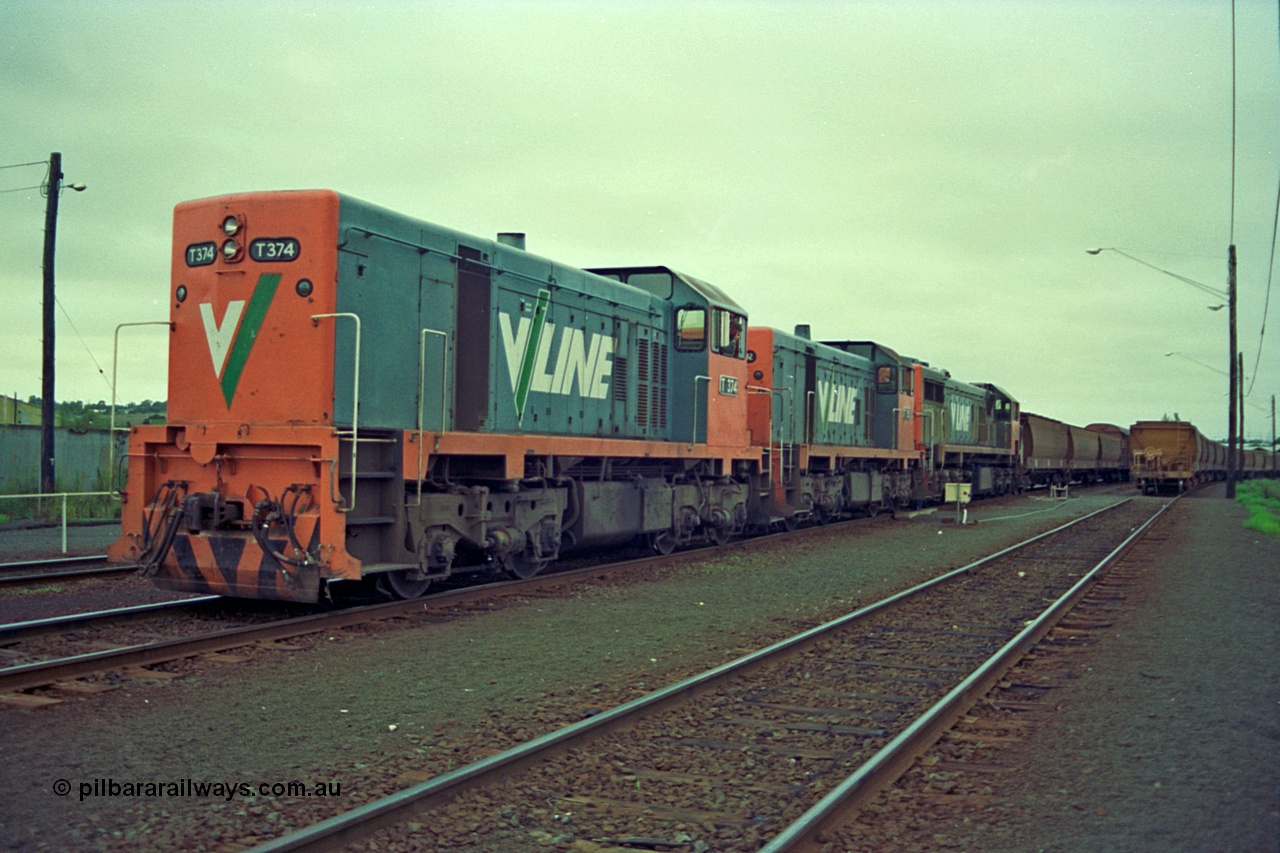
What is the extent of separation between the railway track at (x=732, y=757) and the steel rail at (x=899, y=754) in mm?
11

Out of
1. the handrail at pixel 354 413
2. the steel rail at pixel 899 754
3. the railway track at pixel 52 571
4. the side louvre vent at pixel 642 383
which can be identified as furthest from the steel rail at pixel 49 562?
the steel rail at pixel 899 754

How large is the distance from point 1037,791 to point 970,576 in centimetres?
841

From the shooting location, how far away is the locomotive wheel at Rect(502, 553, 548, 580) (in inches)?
434

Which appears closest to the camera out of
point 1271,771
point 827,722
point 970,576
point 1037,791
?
point 1037,791

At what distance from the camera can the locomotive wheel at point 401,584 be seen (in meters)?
9.17

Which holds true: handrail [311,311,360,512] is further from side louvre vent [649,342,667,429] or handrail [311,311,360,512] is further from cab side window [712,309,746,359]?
cab side window [712,309,746,359]

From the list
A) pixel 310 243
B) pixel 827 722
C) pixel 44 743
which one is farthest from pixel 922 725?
pixel 310 243

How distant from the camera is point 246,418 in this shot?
28.2 feet

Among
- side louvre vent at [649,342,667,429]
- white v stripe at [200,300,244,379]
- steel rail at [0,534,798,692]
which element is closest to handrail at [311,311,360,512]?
white v stripe at [200,300,244,379]

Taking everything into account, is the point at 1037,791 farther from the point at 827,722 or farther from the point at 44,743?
the point at 44,743

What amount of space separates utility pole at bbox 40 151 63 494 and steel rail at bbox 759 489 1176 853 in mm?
18420

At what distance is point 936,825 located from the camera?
13.7 ft

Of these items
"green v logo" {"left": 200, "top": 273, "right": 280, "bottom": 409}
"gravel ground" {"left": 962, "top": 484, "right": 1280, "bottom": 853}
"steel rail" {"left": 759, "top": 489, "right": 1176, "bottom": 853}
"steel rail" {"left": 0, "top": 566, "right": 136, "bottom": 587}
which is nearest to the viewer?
"steel rail" {"left": 759, "top": 489, "right": 1176, "bottom": 853}

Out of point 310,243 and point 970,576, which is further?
point 970,576
